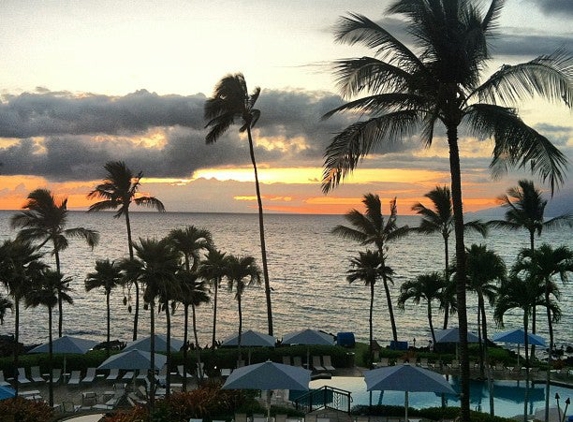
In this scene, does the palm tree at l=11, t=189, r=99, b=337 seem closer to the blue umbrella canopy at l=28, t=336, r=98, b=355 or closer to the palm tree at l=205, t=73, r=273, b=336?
the blue umbrella canopy at l=28, t=336, r=98, b=355

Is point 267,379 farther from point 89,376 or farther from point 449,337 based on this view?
point 449,337

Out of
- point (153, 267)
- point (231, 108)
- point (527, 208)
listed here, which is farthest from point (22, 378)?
point (527, 208)

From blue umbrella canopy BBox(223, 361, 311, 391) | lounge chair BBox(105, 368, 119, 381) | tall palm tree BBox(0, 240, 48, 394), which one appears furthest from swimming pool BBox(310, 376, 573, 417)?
tall palm tree BBox(0, 240, 48, 394)

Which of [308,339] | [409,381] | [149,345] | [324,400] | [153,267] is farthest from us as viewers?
[308,339]

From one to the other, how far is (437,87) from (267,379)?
10.4 metres

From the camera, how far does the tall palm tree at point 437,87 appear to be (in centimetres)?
1319

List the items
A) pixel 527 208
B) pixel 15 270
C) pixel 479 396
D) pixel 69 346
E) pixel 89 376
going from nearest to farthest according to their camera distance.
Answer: pixel 15 270
pixel 479 396
pixel 69 346
pixel 89 376
pixel 527 208

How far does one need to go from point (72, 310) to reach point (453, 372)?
5885cm

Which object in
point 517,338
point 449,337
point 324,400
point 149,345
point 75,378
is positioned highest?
point 149,345

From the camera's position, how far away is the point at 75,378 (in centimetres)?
2789

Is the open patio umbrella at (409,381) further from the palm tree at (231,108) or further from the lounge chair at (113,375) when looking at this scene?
the palm tree at (231,108)

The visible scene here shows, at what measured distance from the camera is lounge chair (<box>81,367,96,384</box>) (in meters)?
27.6

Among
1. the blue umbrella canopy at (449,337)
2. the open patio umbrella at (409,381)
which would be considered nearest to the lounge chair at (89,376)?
the open patio umbrella at (409,381)

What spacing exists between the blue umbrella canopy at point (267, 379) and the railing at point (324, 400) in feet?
13.9
